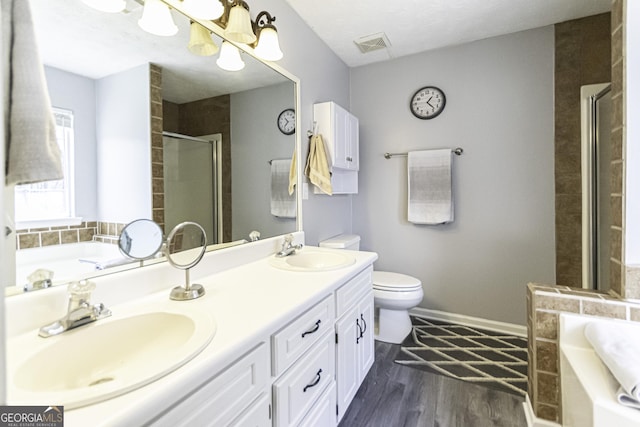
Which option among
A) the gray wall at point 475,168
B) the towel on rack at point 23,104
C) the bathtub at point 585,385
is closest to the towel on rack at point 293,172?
the gray wall at point 475,168

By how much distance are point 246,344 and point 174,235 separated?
1.92ft

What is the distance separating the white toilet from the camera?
209cm

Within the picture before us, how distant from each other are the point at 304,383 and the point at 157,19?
1.48m

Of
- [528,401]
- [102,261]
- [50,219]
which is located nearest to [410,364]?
[528,401]

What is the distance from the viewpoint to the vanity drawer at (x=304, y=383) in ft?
2.95

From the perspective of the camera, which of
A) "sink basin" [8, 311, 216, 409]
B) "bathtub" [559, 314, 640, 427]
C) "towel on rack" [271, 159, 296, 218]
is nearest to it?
"sink basin" [8, 311, 216, 409]

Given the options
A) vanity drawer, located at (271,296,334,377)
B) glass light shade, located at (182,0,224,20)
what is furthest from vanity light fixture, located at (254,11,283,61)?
vanity drawer, located at (271,296,334,377)

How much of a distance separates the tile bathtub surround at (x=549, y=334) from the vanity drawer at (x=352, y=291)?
804mm

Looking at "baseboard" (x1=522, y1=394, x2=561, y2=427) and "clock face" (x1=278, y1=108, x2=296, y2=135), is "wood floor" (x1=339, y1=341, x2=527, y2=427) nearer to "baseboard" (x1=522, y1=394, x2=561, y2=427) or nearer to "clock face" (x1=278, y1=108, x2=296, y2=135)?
"baseboard" (x1=522, y1=394, x2=561, y2=427)

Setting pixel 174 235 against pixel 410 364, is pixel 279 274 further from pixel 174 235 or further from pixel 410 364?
pixel 410 364

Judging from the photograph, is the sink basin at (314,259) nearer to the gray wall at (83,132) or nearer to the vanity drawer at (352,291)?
the vanity drawer at (352,291)

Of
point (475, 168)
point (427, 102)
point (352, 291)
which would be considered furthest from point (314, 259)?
point (427, 102)

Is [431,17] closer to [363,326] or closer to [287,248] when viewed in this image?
[287,248]

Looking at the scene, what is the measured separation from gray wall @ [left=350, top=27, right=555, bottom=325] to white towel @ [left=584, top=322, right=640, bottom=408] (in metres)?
1.21
